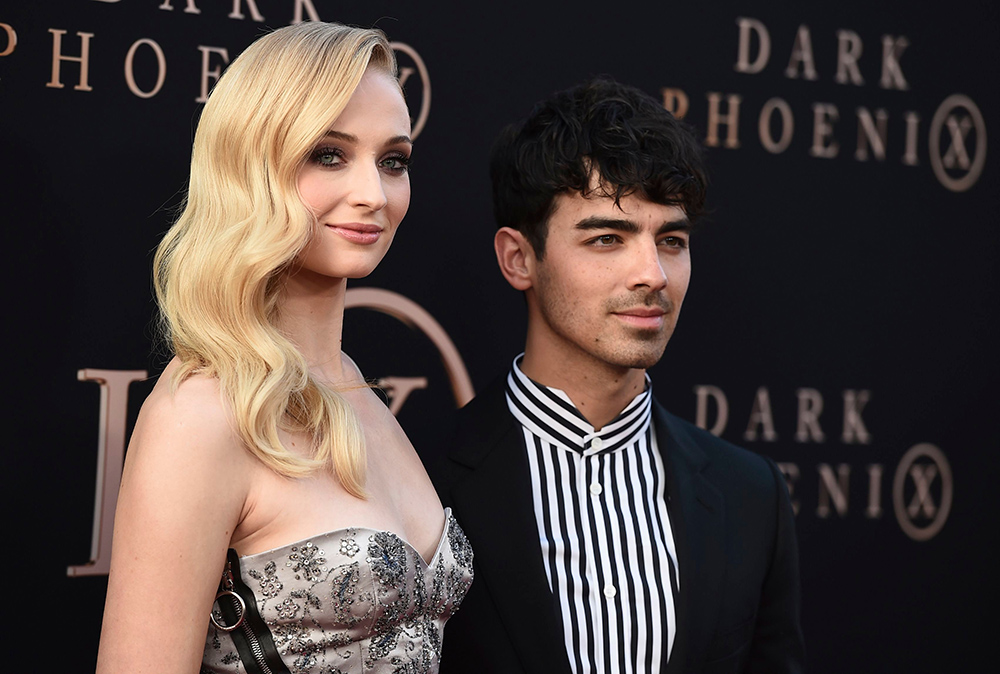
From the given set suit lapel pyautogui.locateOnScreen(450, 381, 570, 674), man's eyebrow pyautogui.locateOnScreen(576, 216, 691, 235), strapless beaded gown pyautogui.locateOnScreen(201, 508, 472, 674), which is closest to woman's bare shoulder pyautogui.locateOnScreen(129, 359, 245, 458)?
strapless beaded gown pyautogui.locateOnScreen(201, 508, 472, 674)

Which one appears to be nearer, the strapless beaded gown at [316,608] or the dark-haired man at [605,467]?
the strapless beaded gown at [316,608]

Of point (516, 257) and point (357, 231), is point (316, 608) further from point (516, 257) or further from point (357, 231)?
point (516, 257)

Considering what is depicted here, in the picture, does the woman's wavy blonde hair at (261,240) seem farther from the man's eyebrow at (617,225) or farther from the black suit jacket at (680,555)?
the man's eyebrow at (617,225)

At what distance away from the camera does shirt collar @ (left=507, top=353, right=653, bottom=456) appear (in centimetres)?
249

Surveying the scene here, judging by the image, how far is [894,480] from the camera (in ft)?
10.9

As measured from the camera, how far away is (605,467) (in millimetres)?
2500

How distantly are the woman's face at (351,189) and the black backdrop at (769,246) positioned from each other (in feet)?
2.41

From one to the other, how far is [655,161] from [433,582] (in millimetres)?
1059

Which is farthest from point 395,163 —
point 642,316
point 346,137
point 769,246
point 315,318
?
point 769,246

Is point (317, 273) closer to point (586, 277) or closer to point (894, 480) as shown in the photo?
point (586, 277)

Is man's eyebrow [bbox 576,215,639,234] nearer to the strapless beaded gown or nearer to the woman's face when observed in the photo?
the woman's face

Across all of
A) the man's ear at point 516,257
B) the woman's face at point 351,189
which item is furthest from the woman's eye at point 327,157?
the man's ear at point 516,257

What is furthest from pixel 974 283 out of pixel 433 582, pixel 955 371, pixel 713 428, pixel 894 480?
pixel 433 582

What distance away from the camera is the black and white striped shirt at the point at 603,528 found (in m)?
2.33
